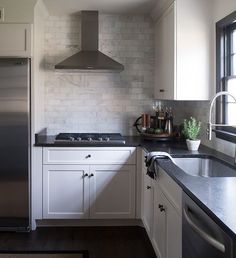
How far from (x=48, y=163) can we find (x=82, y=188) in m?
0.42

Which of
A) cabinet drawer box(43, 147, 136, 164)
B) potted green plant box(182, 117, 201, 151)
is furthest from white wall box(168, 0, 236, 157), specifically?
cabinet drawer box(43, 147, 136, 164)

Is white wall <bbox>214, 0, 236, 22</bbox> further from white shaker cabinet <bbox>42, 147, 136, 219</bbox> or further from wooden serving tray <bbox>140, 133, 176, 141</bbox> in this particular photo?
white shaker cabinet <bbox>42, 147, 136, 219</bbox>

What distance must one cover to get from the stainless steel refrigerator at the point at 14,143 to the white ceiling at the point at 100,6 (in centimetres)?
74

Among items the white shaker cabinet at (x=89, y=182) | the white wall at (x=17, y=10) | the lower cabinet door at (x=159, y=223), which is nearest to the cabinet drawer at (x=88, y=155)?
the white shaker cabinet at (x=89, y=182)

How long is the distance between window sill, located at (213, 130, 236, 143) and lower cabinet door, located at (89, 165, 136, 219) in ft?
3.09

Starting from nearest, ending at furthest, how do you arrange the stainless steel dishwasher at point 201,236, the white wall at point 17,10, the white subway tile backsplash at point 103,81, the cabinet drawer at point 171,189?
the stainless steel dishwasher at point 201,236
the cabinet drawer at point 171,189
the white wall at point 17,10
the white subway tile backsplash at point 103,81

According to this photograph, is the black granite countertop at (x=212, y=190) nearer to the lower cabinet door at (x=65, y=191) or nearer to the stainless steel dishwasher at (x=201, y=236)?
the stainless steel dishwasher at (x=201, y=236)

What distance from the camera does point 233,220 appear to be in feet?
4.23

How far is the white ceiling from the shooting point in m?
3.59

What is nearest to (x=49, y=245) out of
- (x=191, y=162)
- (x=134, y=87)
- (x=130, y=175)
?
(x=130, y=175)

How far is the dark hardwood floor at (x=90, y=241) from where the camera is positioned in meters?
3.08

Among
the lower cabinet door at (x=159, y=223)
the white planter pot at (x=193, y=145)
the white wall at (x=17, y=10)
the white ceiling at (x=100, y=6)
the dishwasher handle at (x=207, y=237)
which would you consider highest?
the white ceiling at (x=100, y=6)

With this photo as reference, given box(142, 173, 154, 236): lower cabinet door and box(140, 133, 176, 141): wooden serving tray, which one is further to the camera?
box(140, 133, 176, 141): wooden serving tray

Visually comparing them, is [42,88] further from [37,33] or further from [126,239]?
[126,239]
